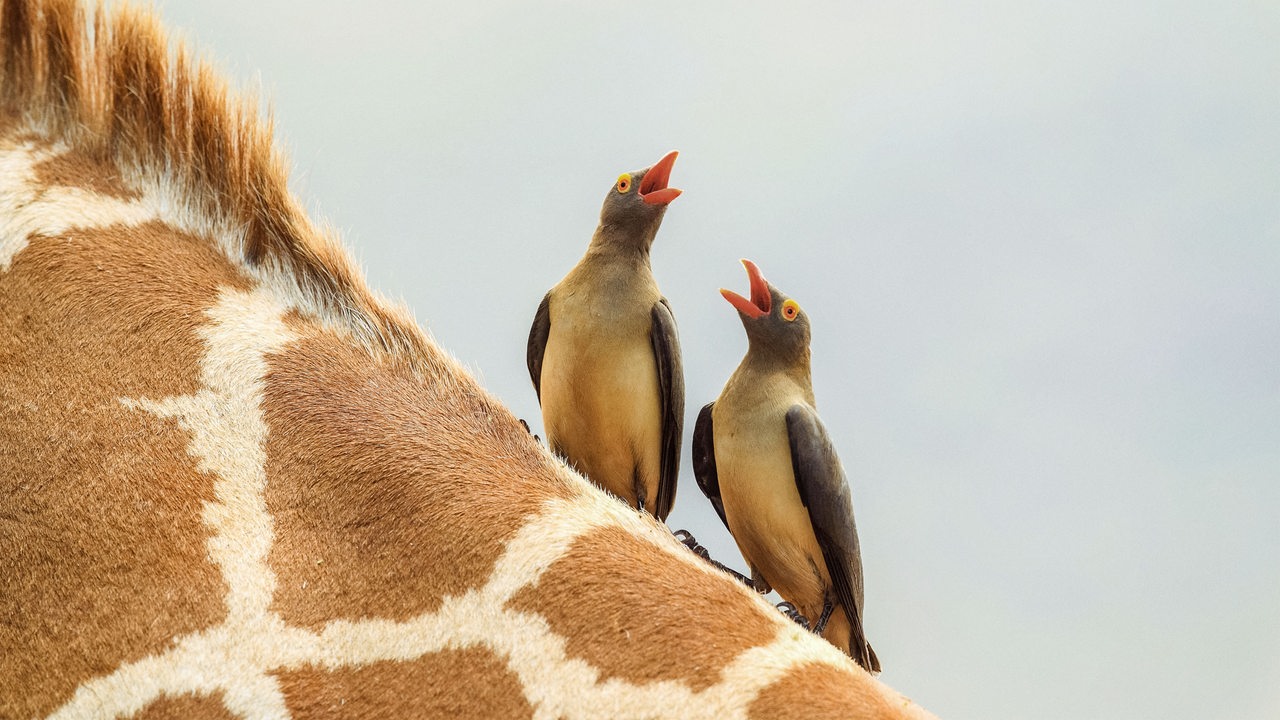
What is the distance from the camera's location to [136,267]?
54.3 inches

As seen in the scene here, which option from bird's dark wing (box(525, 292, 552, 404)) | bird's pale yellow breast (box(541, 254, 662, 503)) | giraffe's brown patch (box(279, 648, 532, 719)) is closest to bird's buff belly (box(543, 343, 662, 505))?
bird's pale yellow breast (box(541, 254, 662, 503))

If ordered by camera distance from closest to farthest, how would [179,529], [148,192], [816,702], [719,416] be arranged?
[816,702], [179,529], [148,192], [719,416]

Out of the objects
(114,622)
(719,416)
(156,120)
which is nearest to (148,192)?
(156,120)

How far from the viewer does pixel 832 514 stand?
1552 millimetres

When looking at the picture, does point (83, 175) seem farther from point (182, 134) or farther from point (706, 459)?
point (706, 459)

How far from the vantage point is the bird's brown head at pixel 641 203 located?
5.57 ft

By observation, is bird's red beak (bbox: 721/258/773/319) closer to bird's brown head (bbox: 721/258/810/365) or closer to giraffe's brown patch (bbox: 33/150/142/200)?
bird's brown head (bbox: 721/258/810/365)

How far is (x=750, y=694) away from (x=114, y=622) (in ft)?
2.20

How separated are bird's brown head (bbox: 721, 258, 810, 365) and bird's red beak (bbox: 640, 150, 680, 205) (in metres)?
0.19

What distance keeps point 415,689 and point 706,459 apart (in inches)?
28.4

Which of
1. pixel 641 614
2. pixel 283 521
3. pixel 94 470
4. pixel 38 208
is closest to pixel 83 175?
pixel 38 208

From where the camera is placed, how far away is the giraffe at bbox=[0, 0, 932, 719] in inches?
44.6

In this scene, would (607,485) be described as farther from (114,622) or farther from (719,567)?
(114,622)

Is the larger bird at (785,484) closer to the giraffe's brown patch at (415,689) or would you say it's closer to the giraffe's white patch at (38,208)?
the giraffe's brown patch at (415,689)
